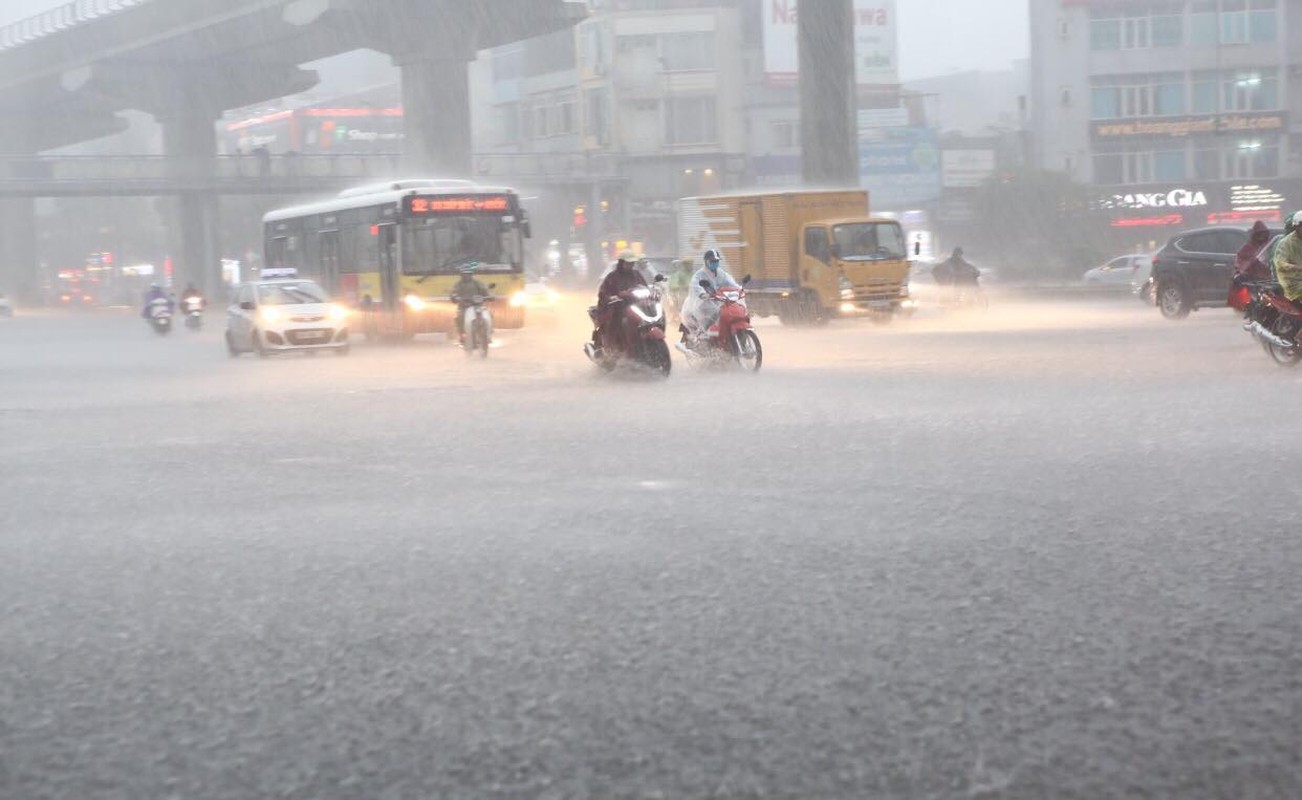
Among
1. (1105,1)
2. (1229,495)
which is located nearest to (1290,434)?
(1229,495)

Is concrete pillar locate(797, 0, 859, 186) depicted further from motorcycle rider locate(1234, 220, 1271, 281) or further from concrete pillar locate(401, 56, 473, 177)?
motorcycle rider locate(1234, 220, 1271, 281)

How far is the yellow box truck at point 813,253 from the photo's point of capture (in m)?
33.8

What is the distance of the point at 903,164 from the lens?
89.7 metres

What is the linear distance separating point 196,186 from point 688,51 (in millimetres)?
30778

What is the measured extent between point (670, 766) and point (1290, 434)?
30.7ft

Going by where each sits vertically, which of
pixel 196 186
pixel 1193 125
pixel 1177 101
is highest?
pixel 1177 101

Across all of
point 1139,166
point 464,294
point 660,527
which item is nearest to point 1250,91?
point 1139,166

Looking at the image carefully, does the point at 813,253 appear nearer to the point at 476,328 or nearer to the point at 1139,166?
the point at 476,328

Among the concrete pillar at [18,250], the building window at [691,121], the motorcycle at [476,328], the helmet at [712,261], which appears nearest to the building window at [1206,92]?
the building window at [691,121]

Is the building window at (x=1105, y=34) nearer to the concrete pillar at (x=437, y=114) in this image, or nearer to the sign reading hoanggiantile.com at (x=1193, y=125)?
the sign reading hoanggiantile.com at (x=1193, y=125)

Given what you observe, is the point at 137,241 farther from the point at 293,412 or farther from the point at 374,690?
the point at 374,690

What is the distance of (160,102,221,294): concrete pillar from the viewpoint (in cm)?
7475

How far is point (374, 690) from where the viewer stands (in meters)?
5.83

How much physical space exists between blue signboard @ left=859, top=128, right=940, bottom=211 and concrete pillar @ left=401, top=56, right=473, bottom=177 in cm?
3118
